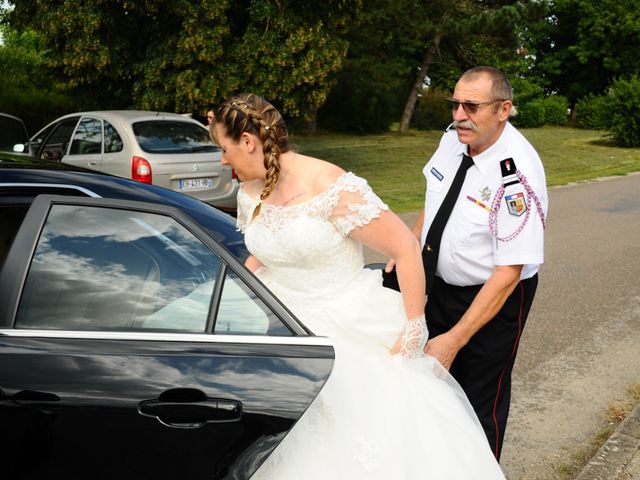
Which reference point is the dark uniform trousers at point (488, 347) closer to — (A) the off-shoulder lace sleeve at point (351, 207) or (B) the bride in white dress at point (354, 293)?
(B) the bride in white dress at point (354, 293)

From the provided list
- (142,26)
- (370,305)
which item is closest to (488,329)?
(370,305)

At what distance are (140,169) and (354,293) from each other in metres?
7.46

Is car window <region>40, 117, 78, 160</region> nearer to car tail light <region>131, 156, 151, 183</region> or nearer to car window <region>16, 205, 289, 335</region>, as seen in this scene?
car tail light <region>131, 156, 151, 183</region>

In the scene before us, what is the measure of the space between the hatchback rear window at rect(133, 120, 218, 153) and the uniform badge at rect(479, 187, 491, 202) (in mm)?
7628

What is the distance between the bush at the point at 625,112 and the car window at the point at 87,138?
2376 centimetres

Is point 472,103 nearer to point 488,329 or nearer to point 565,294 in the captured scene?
point 488,329

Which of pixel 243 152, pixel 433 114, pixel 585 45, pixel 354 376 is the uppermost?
pixel 585 45

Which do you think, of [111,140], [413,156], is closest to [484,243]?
[111,140]

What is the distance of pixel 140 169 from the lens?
9.67 m

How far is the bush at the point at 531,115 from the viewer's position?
43750mm

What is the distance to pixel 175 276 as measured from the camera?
2.31 metres

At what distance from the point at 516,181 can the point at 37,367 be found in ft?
5.63

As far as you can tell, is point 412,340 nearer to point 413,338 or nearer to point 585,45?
point 413,338

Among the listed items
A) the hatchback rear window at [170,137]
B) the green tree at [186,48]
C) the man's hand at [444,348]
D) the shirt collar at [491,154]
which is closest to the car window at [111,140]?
the hatchback rear window at [170,137]
